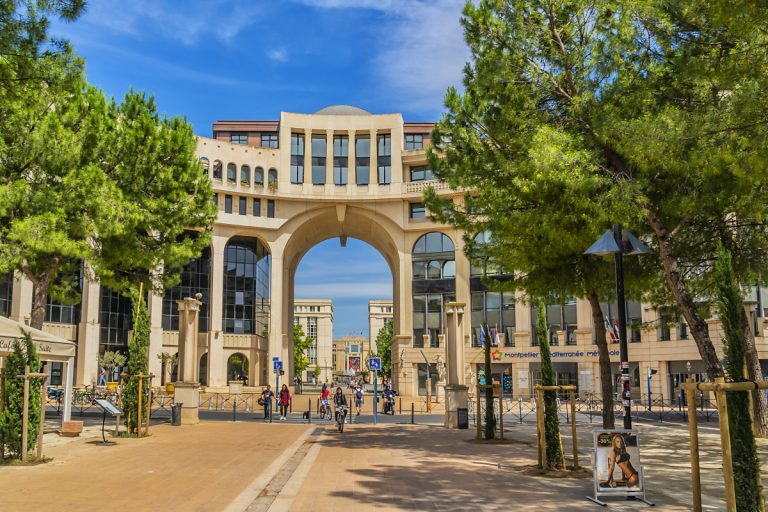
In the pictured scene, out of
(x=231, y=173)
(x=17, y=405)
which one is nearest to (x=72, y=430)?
(x=17, y=405)

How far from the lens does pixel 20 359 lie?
45.7 ft

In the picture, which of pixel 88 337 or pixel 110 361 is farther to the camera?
pixel 110 361

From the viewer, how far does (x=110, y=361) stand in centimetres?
5378

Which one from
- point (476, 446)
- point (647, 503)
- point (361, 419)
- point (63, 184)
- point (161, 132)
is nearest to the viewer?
point (647, 503)

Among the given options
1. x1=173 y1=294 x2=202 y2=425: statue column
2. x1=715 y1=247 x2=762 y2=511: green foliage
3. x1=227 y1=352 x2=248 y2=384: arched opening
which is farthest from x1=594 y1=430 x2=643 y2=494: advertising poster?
x1=227 y1=352 x2=248 y2=384: arched opening

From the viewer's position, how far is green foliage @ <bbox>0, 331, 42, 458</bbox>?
13.3 m

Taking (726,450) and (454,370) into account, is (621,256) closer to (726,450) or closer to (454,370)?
(726,450)

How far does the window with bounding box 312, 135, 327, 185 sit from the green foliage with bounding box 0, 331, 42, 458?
46.5m

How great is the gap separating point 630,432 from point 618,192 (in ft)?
21.1

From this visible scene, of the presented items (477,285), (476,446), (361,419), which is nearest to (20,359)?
(476,446)

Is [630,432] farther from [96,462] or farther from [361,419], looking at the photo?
[361,419]

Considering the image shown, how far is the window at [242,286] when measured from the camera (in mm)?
64875

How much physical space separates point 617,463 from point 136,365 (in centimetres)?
1536

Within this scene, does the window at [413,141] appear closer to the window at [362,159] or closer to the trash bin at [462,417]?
the window at [362,159]
